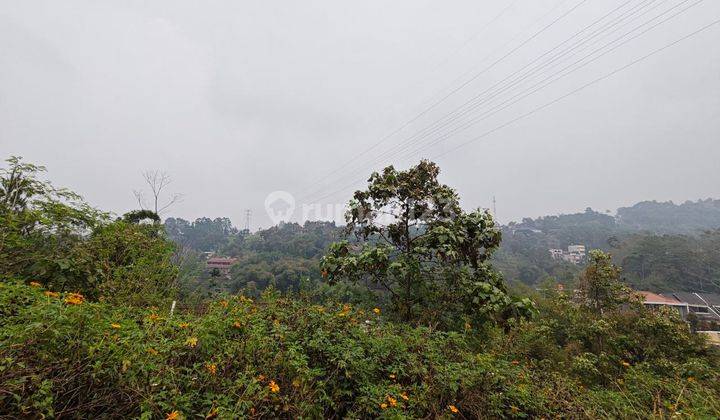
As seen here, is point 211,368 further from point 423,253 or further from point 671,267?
point 671,267

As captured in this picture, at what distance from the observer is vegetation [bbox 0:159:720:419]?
5.12ft

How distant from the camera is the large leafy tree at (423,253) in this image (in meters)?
3.69

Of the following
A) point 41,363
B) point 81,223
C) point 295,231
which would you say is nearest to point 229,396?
point 41,363

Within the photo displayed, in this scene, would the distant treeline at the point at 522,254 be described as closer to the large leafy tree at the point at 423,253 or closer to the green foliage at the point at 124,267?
the green foliage at the point at 124,267

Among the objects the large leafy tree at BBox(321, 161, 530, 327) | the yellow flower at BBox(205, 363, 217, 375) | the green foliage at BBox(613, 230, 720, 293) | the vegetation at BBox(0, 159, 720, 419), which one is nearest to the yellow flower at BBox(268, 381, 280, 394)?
the vegetation at BBox(0, 159, 720, 419)

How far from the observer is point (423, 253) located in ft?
12.8

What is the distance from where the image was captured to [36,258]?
2.95m

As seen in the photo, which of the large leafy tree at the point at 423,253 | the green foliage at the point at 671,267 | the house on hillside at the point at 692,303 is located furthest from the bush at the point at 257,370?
the green foliage at the point at 671,267

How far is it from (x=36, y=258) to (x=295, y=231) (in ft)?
183

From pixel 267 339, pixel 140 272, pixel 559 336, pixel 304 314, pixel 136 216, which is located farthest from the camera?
pixel 559 336

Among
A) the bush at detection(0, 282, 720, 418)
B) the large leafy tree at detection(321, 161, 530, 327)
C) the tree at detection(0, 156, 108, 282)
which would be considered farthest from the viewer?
the large leafy tree at detection(321, 161, 530, 327)

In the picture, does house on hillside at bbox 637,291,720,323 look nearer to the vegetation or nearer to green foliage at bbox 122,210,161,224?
A: the vegetation

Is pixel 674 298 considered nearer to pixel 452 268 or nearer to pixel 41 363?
pixel 452 268

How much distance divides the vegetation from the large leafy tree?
0.02 metres
